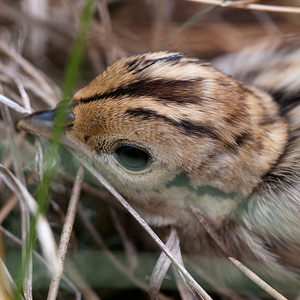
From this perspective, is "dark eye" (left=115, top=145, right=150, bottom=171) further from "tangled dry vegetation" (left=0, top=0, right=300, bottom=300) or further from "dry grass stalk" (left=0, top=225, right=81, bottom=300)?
"dry grass stalk" (left=0, top=225, right=81, bottom=300)

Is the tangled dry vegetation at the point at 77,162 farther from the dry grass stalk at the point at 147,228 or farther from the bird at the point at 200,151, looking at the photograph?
the bird at the point at 200,151

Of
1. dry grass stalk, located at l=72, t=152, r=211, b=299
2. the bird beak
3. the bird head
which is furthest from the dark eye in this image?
the bird beak

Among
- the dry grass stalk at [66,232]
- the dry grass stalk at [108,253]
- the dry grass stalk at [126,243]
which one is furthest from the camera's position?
the dry grass stalk at [126,243]

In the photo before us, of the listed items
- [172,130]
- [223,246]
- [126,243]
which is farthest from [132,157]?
[126,243]

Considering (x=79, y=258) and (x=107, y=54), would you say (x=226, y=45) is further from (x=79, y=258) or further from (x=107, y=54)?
(x=79, y=258)

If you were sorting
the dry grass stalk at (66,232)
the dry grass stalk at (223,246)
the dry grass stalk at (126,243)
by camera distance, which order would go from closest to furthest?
the dry grass stalk at (66,232), the dry grass stalk at (223,246), the dry grass stalk at (126,243)

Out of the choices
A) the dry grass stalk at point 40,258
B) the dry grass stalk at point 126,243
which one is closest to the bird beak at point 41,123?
the dry grass stalk at point 40,258

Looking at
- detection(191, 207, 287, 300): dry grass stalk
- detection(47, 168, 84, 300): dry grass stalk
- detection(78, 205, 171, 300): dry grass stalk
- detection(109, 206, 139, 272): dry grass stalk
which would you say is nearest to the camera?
detection(47, 168, 84, 300): dry grass stalk

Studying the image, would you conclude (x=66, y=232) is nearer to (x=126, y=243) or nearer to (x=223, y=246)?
(x=126, y=243)
